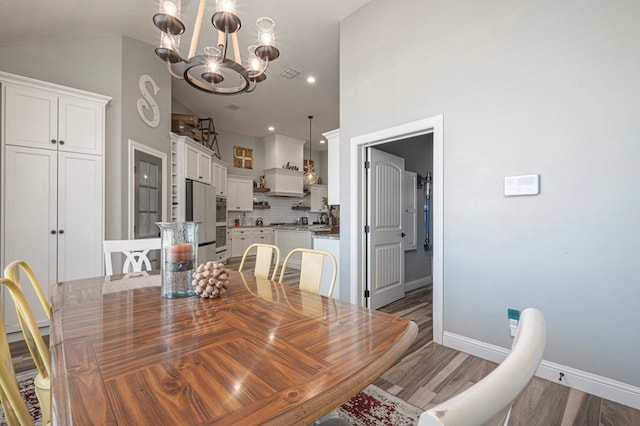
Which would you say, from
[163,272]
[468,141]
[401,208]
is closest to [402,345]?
[163,272]

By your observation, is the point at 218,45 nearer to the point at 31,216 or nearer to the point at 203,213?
the point at 31,216

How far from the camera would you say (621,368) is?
1706 millimetres

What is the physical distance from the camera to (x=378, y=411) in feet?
5.44

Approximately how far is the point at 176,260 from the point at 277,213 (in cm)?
704

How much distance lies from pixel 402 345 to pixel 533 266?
5.60ft

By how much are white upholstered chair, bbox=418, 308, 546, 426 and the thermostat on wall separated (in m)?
1.94

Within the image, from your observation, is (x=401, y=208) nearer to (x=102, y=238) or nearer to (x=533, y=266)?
(x=533, y=266)

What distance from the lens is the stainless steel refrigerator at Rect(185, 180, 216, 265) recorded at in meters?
4.71

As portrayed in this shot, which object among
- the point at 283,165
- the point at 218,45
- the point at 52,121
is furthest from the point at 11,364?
the point at 283,165

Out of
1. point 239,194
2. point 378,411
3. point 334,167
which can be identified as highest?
point 334,167

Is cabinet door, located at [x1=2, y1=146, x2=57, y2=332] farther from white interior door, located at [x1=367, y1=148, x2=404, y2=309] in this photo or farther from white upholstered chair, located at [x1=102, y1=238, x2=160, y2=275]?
white interior door, located at [x1=367, y1=148, x2=404, y2=309]

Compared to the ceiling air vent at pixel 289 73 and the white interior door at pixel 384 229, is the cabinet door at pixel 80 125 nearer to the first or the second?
the ceiling air vent at pixel 289 73

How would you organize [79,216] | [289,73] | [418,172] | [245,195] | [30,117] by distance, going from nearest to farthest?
[30,117]
[79,216]
[289,73]
[418,172]
[245,195]

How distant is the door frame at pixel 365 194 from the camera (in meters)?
2.51
